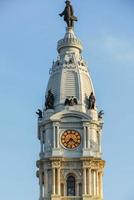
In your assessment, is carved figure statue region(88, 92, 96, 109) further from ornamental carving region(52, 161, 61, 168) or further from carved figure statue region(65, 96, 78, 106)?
ornamental carving region(52, 161, 61, 168)

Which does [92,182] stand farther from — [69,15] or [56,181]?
[69,15]

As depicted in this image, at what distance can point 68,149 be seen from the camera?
449ft

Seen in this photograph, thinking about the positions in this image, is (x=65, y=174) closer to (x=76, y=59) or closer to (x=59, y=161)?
(x=59, y=161)

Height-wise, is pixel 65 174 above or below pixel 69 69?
below

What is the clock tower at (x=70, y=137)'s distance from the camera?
135 meters

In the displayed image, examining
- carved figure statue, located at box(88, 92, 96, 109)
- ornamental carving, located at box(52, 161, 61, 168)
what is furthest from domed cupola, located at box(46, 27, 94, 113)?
ornamental carving, located at box(52, 161, 61, 168)

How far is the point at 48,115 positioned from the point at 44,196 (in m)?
10.5

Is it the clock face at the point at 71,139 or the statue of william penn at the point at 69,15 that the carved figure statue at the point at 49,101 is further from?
the statue of william penn at the point at 69,15

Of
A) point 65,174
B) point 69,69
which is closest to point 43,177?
point 65,174

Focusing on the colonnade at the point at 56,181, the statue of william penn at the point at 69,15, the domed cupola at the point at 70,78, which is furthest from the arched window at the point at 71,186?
the statue of william penn at the point at 69,15

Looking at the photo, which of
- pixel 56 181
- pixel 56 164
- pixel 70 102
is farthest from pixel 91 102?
pixel 56 181

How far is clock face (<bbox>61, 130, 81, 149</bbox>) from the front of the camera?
137 meters

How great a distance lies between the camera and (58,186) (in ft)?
440

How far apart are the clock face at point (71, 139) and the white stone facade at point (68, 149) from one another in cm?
36
